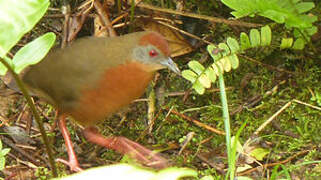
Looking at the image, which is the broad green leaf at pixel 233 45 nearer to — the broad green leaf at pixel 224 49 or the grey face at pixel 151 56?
the broad green leaf at pixel 224 49

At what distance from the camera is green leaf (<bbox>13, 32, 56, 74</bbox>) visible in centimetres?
252

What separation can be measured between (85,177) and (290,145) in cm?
262

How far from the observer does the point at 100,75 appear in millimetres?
3213

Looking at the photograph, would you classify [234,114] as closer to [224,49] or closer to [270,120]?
[270,120]

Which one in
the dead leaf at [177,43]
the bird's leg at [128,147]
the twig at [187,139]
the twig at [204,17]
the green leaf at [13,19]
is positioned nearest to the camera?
the green leaf at [13,19]

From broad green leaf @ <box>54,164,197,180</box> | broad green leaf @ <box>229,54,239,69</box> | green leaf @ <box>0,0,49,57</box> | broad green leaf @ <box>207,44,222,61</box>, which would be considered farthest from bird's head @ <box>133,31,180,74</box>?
broad green leaf @ <box>54,164,197,180</box>

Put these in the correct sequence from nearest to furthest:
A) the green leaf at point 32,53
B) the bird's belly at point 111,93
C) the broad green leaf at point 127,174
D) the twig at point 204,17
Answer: the broad green leaf at point 127,174 < the green leaf at point 32,53 < the bird's belly at point 111,93 < the twig at point 204,17

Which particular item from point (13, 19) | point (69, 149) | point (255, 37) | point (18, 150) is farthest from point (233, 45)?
point (13, 19)

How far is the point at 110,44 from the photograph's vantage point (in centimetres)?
344

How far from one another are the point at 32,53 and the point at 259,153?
5.74ft

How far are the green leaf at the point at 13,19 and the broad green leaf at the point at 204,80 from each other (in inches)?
61.9

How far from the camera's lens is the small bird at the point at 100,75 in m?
3.22

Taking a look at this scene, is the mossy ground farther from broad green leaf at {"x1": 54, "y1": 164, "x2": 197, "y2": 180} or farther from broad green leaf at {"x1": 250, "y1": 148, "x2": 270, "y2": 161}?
broad green leaf at {"x1": 54, "y1": 164, "x2": 197, "y2": 180}

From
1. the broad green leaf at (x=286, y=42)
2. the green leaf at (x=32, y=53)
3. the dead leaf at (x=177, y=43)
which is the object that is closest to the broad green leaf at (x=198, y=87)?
the dead leaf at (x=177, y=43)
